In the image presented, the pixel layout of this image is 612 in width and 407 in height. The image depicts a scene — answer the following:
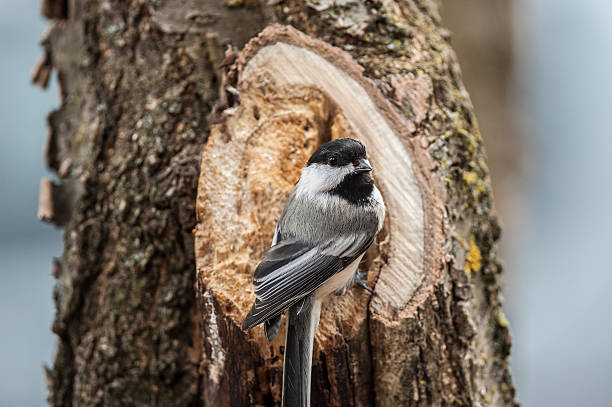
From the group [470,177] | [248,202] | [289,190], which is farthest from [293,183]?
[470,177]

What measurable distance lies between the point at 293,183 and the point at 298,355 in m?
0.50

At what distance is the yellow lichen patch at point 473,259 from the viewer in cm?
150

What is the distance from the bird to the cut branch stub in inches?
2.5

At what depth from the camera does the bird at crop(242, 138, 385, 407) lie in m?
1.29

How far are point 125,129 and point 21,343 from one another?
1.92 m

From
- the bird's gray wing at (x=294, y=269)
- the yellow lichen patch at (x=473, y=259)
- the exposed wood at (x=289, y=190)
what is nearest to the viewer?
the bird's gray wing at (x=294, y=269)

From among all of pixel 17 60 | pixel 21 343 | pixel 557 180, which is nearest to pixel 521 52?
pixel 557 180

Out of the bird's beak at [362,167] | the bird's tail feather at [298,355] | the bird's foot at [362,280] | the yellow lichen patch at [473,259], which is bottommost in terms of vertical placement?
the bird's tail feather at [298,355]

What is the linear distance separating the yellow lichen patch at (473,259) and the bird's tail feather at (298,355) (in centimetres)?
45

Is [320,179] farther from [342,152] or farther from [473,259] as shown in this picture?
[473,259]

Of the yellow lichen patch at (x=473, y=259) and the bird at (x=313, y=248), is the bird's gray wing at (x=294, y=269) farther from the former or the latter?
the yellow lichen patch at (x=473, y=259)

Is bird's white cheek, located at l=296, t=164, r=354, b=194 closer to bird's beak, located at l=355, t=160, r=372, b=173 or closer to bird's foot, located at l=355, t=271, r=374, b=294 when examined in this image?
bird's beak, located at l=355, t=160, r=372, b=173

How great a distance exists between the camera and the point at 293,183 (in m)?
1.58

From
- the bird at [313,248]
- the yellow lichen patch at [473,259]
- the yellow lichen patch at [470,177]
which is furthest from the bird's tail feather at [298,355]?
the yellow lichen patch at [470,177]
